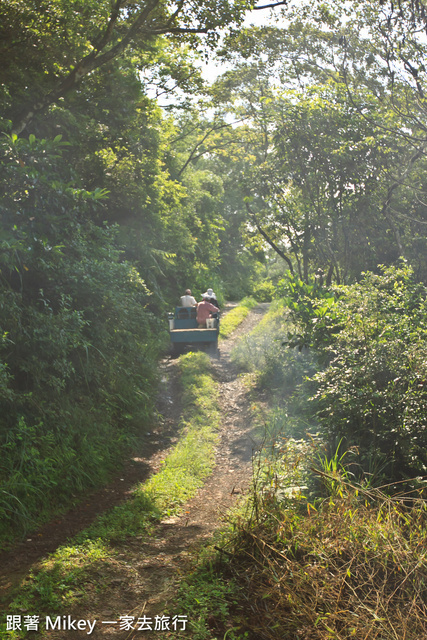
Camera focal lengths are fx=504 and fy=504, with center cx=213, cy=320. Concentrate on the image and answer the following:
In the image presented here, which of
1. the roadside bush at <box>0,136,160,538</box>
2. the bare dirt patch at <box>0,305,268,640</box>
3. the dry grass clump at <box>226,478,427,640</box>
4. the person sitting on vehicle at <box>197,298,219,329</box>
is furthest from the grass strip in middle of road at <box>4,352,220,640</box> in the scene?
the person sitting on vehicle at <box>197,298,219,329</box>

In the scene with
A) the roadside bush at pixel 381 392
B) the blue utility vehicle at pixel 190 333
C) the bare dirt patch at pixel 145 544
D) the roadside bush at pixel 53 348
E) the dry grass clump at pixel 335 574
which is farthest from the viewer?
the blue utility vehicle at pixel 190 333

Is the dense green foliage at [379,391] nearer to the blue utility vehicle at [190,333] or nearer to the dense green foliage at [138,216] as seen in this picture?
the dense green foliage at [138,216]

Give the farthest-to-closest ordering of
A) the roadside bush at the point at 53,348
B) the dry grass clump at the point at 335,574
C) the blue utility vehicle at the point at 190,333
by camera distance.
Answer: the blue utility vehicle at the point at 190,333 → the roadside bush at the point at 53,348 → the dry grass clump at the point at 335,574

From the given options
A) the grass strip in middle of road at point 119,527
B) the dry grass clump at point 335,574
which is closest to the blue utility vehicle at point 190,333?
the grass strip in middle of road at point 119,527

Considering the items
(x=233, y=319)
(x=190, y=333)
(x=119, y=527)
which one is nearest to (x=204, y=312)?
(x=190, y=333)

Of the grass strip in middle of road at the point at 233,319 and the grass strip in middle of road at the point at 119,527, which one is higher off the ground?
the grass strip in middle of road at the point at 233,319

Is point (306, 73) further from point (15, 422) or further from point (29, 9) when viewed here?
point (15, 422)

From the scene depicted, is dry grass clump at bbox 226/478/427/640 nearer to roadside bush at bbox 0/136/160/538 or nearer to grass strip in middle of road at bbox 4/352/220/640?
grass strip in middle of road at bbox 4/352/220/640

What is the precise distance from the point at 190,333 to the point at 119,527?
9.00 metres

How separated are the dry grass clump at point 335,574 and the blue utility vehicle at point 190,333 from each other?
9735 mm

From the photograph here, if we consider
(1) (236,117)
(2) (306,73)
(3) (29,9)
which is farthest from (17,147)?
(1) (236,117)

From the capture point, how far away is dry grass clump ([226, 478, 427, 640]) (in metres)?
3.42

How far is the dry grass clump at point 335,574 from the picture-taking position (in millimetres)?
3424

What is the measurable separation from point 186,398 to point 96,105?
277 inches
